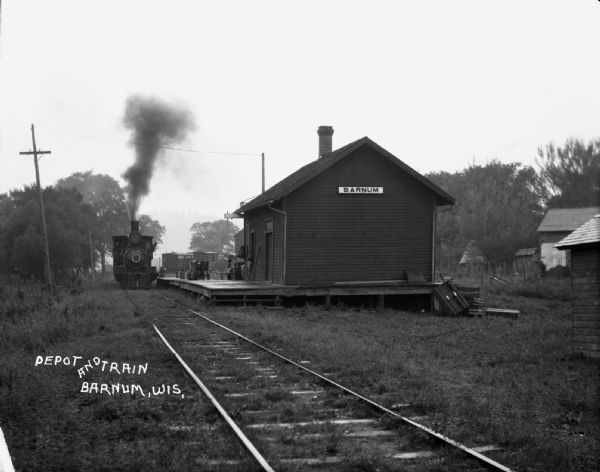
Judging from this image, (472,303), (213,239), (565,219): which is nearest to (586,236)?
(472,303)

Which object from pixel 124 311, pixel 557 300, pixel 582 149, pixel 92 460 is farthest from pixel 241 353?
pixel 582 149

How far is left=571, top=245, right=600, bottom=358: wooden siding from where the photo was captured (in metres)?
10.7

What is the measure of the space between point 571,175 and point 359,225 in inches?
1388

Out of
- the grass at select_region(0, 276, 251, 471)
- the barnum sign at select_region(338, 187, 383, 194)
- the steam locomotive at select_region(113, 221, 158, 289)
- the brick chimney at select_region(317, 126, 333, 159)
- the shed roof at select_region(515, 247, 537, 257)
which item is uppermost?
the brick chimney at select_region(317, 126, 333, 159)

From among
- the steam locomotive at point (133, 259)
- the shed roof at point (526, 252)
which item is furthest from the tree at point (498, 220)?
the steam locomotive at point (133, 259)

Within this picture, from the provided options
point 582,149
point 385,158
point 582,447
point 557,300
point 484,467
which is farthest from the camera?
point 582,149

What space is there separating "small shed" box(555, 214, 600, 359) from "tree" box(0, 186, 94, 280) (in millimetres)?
39522

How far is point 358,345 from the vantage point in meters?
11.1

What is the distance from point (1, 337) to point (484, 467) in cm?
922

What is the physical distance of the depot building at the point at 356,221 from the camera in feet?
67.8

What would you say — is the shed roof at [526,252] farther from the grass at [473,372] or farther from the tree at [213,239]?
the tree at [213,239]

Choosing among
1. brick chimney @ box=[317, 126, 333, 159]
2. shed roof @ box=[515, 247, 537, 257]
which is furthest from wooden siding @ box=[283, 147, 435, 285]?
shed roof @ box=[515, 247, 537, 257]

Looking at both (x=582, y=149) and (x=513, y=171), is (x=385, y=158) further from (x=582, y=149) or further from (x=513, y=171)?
(x=513, y=171)

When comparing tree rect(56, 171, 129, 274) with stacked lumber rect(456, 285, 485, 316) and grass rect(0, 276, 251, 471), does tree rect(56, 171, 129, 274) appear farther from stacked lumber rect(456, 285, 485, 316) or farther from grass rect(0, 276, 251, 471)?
grass rect(0, 276, 251, 471)
